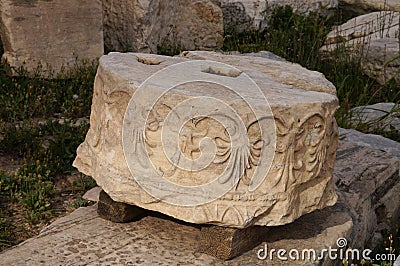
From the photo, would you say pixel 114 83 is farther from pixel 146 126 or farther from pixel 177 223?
pixel 177 223

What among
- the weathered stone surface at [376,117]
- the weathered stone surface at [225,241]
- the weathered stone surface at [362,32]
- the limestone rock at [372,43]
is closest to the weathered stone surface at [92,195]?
the weathered stone surface at [225,241]

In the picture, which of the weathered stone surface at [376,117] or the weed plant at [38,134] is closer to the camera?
the weed plant at [38,134]

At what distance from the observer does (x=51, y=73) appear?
6504 mm

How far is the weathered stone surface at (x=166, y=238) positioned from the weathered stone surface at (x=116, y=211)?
0.04 metres

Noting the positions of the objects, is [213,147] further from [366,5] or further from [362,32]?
[366,5]

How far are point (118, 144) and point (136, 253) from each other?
0.60 m

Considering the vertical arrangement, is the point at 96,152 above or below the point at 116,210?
above

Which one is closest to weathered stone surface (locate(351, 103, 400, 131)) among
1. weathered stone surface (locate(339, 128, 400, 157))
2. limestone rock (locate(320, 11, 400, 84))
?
weathered stone surface (locate(339, 128, 400, 157))

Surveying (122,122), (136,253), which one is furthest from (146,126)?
(136,253)

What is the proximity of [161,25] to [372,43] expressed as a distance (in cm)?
255

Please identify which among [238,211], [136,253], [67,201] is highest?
[238,211]

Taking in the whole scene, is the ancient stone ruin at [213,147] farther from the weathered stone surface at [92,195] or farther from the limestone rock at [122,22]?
the limestone rock at [122,22]

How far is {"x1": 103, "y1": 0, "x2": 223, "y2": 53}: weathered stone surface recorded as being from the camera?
7.45 meters

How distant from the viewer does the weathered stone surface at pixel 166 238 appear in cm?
345
